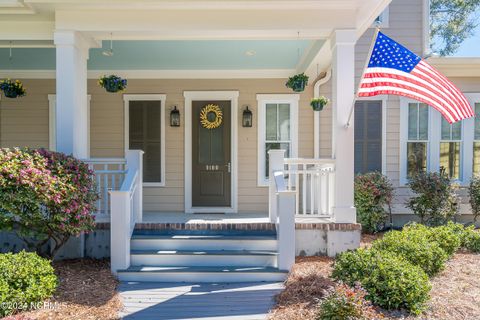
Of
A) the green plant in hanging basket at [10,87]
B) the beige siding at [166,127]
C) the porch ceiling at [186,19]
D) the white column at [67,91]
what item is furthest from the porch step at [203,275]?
the green plant in hanging basket at [10,87]

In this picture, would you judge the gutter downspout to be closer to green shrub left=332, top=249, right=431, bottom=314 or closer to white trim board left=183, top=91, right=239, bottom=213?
white trim board left=183, top=91, right=239, bottom=213

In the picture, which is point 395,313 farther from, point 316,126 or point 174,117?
point 174,117

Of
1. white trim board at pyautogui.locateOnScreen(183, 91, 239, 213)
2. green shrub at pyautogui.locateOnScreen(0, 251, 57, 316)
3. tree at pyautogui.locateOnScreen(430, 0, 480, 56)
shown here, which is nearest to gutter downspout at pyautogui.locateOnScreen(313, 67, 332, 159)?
white trim board at pyautogui.locateOnScreen(183, 91, 239, 213)

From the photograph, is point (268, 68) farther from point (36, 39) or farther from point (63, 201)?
point (63, 201)

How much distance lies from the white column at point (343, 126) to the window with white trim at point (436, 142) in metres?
3.09

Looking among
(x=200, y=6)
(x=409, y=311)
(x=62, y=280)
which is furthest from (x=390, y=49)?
(x=62, y=280)

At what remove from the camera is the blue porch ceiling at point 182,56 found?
6.68 m

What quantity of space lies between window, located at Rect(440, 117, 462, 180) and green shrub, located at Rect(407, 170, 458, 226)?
64 cm

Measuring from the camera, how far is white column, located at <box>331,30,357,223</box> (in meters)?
5.65

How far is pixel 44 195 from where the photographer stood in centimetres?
472

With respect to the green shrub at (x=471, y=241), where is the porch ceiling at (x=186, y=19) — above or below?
above

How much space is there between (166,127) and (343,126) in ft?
12.9

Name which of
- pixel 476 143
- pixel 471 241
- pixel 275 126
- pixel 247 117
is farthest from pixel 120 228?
pixel 476 143

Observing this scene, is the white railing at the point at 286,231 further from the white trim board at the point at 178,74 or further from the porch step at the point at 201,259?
the white trim board at the point at 178,74
